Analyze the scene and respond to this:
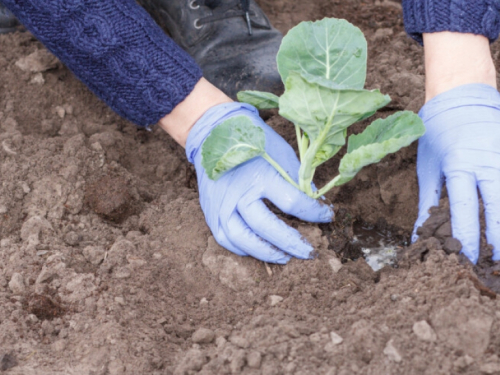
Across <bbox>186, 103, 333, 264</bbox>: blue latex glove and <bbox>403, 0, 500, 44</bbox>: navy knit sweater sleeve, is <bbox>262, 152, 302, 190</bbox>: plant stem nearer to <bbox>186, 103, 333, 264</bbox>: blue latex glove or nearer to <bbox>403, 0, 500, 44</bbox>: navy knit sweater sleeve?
<bbox>186, 103, 333, 264</bbox>: blue latex glove

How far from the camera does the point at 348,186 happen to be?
7.38ft

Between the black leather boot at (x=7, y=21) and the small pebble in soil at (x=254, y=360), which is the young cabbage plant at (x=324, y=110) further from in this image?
the black leather boot at (x=7, y=21)

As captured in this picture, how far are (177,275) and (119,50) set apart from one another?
0.95m

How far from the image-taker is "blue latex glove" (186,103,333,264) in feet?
5.77

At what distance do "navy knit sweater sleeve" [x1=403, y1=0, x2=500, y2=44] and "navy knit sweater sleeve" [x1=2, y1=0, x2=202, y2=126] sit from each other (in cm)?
96

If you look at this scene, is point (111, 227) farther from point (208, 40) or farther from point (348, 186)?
point (208, 40)

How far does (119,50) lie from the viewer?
2047 mm

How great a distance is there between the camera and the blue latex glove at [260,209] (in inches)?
69.2

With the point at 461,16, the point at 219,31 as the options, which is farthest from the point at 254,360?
the point at 219,31

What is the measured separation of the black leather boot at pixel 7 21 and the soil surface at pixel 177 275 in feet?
1.42

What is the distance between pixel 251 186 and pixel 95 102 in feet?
4.14

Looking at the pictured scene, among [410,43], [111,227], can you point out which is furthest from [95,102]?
[410,43]

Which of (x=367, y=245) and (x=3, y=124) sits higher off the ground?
(x=3, y=124)

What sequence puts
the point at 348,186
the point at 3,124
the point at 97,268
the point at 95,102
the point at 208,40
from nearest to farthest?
1. the point at 97,268
2. the point at 348,186
3. the point at 3,124
4. the point at 95,102
5. the point at 208,40
